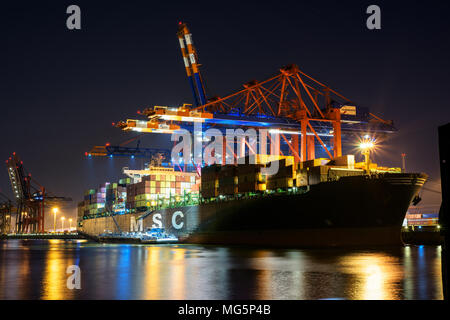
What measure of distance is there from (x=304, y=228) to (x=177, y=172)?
39207mm

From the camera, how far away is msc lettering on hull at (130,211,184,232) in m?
55.8

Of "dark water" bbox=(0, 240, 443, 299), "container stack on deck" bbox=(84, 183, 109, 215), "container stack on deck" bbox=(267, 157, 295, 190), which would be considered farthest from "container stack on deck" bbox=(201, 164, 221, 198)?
"container stack on deck" bbox=(84, 183, 109, 215)

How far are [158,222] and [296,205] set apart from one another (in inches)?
1190

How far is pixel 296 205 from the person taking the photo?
120 ft

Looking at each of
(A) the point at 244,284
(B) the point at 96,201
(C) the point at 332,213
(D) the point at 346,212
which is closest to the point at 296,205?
(C) the point at 332,213

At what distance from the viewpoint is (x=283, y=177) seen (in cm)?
3991

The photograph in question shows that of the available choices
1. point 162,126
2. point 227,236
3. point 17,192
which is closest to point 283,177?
point 227,236

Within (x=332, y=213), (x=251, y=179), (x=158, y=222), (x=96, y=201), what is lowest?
(x=158, y=222)

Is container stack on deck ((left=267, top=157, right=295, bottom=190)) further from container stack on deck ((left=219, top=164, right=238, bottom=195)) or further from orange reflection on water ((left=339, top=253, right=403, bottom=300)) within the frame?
orange reflection on water ((left=339, top=253, right=403, bottom=300))

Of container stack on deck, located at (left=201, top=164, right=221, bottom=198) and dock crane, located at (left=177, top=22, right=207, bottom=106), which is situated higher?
dock crane, located at (left=177, top=22, right=207, bottom=106)

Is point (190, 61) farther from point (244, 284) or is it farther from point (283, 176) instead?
point (244, 284)

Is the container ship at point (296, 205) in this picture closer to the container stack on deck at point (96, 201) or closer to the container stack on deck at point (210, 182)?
the container stack on deck at point (210, 182)

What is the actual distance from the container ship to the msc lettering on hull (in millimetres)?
228

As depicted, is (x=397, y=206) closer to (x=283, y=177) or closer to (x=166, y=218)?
(x=283, y=177)
